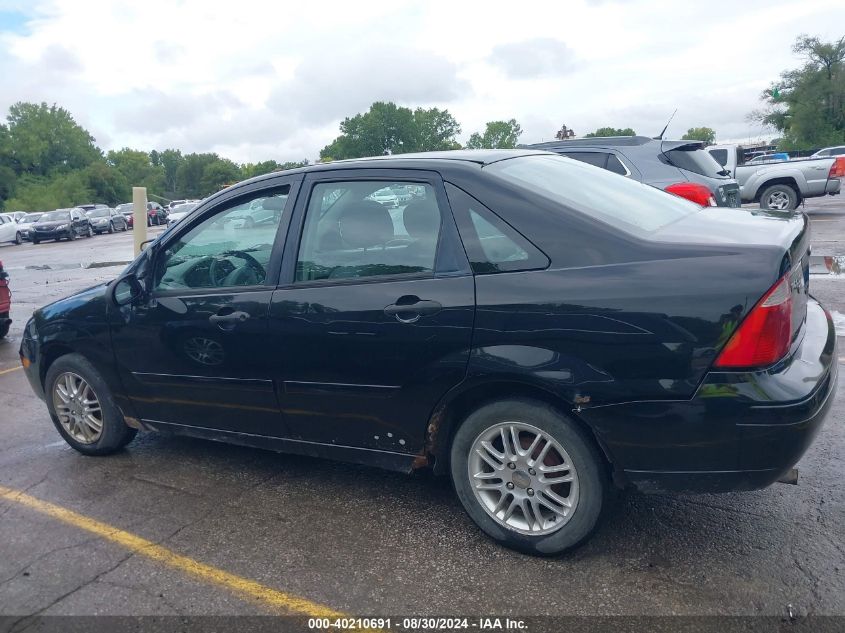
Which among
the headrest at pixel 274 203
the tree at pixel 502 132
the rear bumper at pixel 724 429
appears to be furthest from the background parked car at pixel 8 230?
the tree at pixel 502 132

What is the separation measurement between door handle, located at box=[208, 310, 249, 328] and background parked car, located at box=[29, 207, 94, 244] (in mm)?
32539

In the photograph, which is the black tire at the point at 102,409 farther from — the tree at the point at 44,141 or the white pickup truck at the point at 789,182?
the tree at the point at 44,141

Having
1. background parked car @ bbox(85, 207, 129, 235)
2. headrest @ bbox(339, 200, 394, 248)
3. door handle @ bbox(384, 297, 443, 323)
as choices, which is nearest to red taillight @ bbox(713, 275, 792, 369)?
door handle @ bbox(384, 297, 443, 323)

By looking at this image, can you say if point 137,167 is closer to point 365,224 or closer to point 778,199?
point 778,199

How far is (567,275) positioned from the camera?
3023 millimetres

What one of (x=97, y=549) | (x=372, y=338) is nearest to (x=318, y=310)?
(x=372, y=338)

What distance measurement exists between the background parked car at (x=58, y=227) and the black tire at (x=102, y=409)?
1231 inches

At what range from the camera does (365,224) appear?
3.69 m

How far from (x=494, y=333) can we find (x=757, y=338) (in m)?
0.99

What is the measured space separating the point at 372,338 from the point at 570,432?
970mm

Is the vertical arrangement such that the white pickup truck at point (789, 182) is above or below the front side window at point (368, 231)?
above

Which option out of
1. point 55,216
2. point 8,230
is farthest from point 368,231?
point 8,230

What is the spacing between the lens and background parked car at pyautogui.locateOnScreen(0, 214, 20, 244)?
3312 centimetres

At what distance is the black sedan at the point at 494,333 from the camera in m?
2.81
